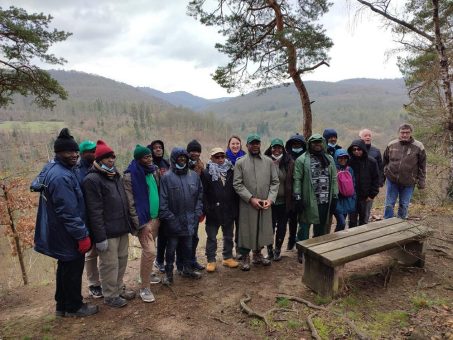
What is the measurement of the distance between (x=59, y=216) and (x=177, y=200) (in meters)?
1.34

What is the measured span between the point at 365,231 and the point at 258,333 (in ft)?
6.64

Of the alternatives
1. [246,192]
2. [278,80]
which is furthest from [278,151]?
[278,80]

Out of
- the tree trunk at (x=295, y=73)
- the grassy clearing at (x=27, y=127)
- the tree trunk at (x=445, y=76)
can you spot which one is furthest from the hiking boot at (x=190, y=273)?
the grassy clearing at (x=27, y=127)

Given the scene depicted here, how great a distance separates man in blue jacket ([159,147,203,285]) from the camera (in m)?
3.79

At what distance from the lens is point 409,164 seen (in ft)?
16.8

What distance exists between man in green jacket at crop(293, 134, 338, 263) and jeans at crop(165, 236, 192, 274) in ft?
5.39

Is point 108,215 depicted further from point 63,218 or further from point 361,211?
point 361,211

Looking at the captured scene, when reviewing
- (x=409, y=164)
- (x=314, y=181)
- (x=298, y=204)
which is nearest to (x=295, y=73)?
(x=409, y=164)

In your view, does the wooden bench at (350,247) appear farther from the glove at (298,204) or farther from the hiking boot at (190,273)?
the hiking boot at (190,273)

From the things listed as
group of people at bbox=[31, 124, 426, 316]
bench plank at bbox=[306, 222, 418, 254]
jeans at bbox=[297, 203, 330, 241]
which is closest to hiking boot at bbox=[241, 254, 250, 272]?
group of people at bbox=[31, 124, 426, 316]

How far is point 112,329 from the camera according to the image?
3.07m

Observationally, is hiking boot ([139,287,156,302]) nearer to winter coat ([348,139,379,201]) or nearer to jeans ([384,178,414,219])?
winter coat ([348,139,379,201])

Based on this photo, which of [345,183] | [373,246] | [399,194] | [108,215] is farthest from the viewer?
[399,194]

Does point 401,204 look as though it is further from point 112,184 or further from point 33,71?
point 33,71
